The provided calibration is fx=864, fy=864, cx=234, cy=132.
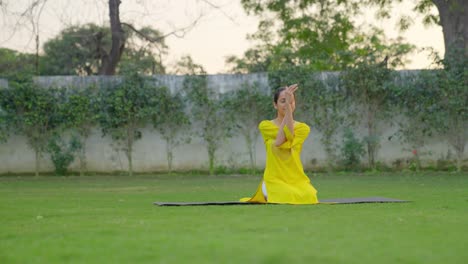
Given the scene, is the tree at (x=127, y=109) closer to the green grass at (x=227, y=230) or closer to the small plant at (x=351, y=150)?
the small plant at (x=351, y=150)

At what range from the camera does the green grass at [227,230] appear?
524 centimetres

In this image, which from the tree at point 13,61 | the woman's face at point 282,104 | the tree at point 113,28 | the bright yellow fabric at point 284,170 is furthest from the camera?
the tree at point 13,61

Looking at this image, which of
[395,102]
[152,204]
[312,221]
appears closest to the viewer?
[312,221]

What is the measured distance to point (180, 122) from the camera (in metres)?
20.0

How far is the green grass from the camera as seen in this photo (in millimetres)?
5242

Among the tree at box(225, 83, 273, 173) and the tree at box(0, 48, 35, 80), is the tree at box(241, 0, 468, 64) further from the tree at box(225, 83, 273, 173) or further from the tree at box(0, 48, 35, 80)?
the tree at box(0, 48, 35, 80)

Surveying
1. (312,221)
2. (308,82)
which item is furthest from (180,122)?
(312,221)

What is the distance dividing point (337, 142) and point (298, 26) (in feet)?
11.0

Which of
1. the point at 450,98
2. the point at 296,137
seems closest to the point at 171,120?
the point at 450,98

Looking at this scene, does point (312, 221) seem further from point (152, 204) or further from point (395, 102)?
point (395, 102)

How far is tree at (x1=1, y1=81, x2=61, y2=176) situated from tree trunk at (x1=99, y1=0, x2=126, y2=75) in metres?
3.84

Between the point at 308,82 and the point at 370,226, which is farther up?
the point at 308,82

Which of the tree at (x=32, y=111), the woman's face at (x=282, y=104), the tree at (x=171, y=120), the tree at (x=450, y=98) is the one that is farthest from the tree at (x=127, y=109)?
the woman's face at (x=282, y=104)

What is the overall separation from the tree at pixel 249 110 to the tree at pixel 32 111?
4042mm
